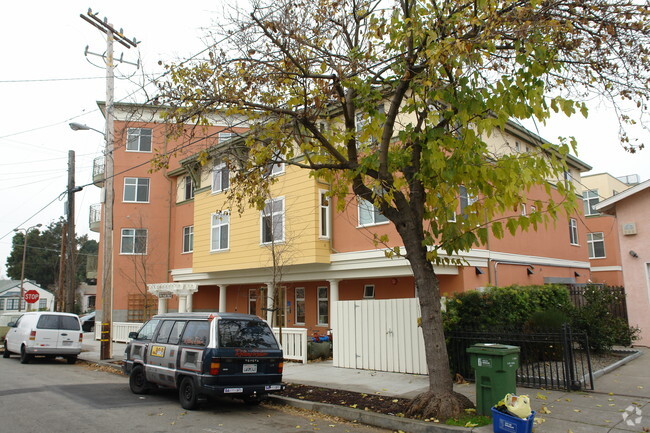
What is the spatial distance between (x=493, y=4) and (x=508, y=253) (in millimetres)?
11979

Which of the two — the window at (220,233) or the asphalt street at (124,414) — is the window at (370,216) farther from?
the asphalt street at (124,414)

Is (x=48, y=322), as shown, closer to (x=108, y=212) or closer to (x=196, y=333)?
(x=108, y=212)

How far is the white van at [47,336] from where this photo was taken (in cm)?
1680

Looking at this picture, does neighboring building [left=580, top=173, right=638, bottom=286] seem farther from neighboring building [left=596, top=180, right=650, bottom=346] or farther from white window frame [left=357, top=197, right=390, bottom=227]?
white window frame [left=357, top=197, right=390, bottom=227]

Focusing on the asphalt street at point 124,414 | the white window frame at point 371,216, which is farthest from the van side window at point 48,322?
the white window frame at point 371,216

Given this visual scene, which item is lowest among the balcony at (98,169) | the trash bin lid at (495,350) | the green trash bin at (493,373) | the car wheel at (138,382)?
the car wheel at (138,382)

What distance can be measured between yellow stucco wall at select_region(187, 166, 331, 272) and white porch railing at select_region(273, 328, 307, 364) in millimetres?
2625

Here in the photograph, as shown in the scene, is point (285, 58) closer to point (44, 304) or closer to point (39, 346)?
point (39, 346)

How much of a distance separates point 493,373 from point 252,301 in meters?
17.8

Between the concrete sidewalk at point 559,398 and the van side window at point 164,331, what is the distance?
9.95ft

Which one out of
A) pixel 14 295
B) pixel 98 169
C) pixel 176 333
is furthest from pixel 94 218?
pixel 14 295

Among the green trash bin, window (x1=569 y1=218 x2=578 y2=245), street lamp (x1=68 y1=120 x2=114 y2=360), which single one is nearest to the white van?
→ street lamp (x1=68 y1=120 x2=114 y2=360)

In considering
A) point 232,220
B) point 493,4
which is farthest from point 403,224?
point 232,220

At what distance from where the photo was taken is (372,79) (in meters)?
8.96
